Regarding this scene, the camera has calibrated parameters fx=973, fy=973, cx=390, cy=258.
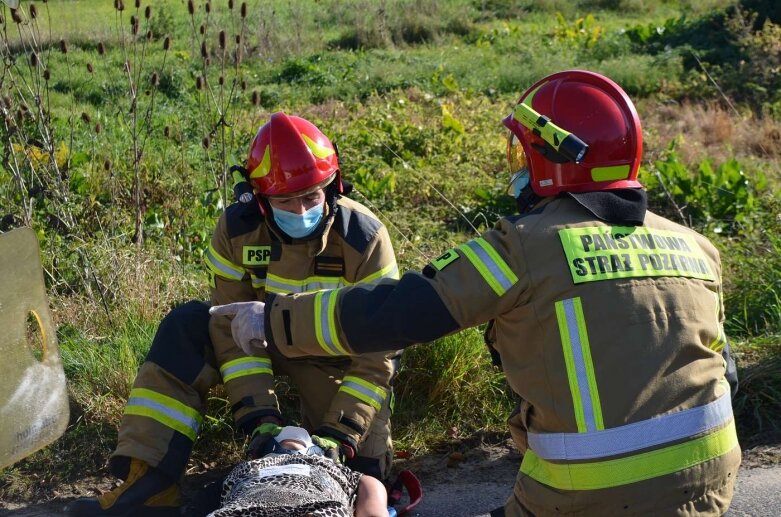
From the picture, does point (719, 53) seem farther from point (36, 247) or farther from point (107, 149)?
point (36, 247)

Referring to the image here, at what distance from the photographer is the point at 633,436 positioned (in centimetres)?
244

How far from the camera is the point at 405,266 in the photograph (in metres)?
5.20

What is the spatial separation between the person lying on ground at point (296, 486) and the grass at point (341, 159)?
0.95 metres

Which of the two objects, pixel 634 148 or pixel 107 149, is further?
pixel 107 149

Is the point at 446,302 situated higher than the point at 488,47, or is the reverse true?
the point at 446,302

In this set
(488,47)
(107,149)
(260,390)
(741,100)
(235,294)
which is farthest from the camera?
(488,47)

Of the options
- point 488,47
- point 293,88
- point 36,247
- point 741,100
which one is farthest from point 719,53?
point 36,247

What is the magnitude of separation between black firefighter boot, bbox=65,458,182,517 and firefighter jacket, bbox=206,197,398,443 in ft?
1.25

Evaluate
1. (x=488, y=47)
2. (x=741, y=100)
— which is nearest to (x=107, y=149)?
(x=741, y=100)

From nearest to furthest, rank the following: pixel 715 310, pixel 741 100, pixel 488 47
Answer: pixel 715 310, pixel 741 100, pixel 488 47

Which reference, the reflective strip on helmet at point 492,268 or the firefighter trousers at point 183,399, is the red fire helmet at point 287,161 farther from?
the reflective strip on helmet at point 492,268

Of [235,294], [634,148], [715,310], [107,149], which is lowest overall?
[107,149]

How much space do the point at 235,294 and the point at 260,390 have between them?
48 centimetres

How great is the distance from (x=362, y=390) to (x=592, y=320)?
1.53 m
